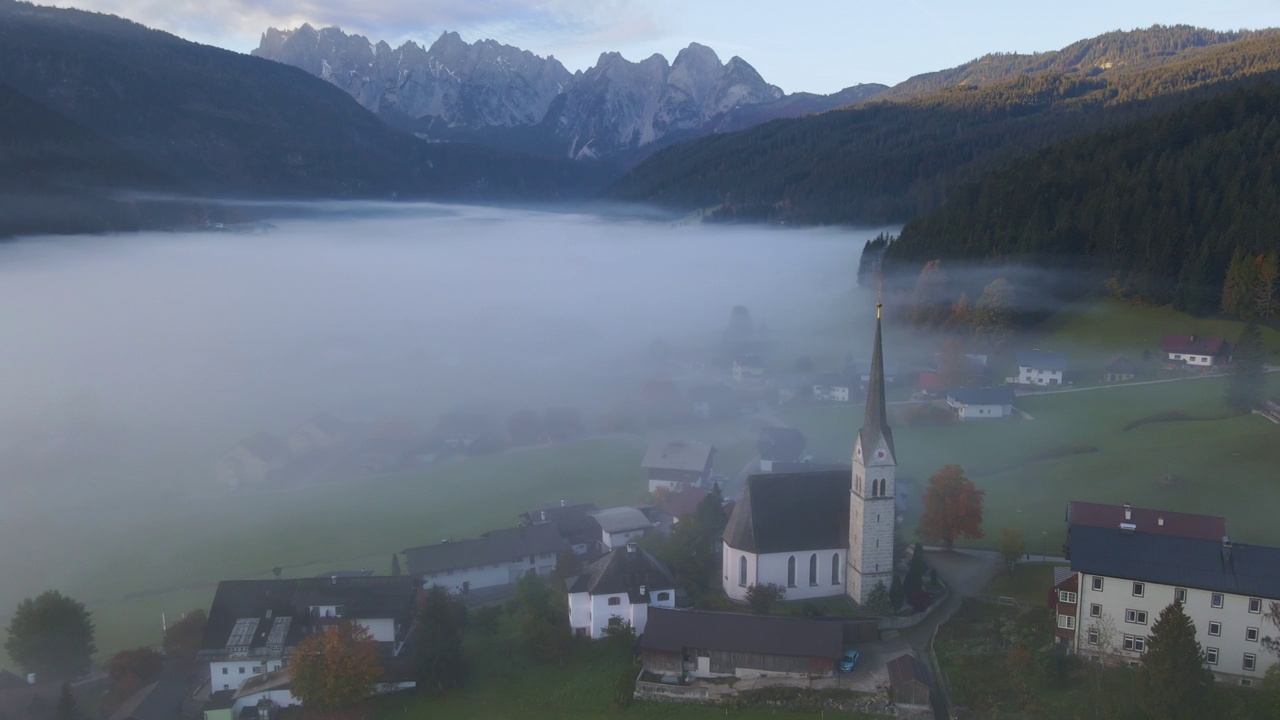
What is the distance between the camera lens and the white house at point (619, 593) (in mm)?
28328

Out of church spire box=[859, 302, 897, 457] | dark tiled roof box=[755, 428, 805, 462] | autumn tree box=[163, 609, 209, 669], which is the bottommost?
autumn tree box=[163, 609, 209, 669]

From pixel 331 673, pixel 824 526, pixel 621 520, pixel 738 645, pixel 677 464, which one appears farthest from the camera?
pixel 677 464

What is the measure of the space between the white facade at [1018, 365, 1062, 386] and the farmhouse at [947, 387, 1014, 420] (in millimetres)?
5813

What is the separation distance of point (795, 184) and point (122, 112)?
4307 inches

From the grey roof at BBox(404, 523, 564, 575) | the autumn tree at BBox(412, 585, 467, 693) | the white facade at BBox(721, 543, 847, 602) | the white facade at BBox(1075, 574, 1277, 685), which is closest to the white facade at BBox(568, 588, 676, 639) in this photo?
the white facade at BBox(721, 543, 847, 602)

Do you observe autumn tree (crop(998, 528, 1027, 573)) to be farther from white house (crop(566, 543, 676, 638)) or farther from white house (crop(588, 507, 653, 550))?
white house (crop(588, 507, 653, 550))

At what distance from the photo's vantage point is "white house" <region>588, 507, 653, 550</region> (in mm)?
37281

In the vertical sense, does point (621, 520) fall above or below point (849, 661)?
below

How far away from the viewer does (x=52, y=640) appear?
28.8m

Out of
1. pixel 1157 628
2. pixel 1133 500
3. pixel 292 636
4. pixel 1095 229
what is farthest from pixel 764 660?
pixel 1095 229

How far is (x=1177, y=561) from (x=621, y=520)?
21319mm

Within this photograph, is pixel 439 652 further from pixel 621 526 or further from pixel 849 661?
Result: pixel 621 526

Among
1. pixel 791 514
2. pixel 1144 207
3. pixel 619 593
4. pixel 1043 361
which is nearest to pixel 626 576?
pixel 619 593

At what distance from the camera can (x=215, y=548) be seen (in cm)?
4012
